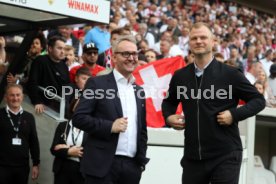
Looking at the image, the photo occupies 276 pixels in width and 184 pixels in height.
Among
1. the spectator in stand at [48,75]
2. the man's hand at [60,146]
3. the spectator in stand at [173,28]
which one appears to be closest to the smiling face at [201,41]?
the man's hand at [60,146]

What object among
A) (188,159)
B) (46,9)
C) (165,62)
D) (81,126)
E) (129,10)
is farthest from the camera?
(129,10)

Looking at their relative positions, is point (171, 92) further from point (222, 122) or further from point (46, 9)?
point (46, 9)

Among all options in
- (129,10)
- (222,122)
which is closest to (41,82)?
(222,122)

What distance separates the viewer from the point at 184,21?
18.3 meters

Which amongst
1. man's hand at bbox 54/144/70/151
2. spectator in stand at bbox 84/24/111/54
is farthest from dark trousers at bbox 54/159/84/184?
spectator in stand at bbox 84/24/111/54

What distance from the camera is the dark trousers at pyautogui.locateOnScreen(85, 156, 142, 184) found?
4.49 m

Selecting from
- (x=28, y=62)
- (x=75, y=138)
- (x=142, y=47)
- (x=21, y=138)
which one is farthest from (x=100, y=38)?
(x=75, y=138)

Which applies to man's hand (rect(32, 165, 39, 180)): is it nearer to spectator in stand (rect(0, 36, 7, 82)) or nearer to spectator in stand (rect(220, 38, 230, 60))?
spectator in stand (rect(0, 36, 7, 82))

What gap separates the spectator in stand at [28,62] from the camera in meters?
7.98

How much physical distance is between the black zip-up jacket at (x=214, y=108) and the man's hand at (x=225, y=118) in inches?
1.6

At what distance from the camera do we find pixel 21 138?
22.8ft

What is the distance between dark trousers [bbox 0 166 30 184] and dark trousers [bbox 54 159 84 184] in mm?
622

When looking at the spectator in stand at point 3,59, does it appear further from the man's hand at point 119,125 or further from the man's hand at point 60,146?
the man's hand at point 119,125

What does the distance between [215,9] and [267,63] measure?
7207 millimetres
